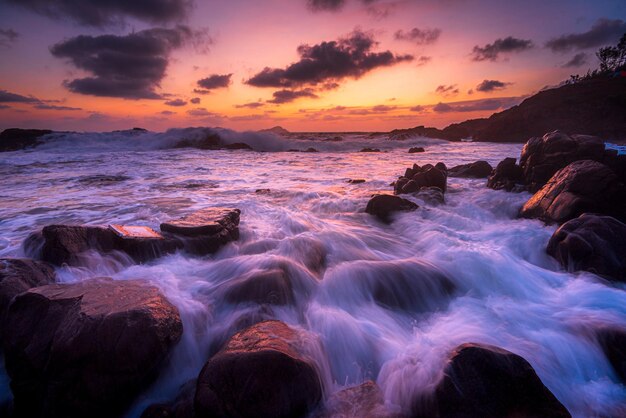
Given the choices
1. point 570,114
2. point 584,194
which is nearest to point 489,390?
point 584,194

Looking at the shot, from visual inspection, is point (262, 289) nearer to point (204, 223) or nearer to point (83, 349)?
point (83, 349)

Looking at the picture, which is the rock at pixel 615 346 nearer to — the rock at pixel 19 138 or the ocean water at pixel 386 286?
the ocean water at pixel 386 286

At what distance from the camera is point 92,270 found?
3945 mm

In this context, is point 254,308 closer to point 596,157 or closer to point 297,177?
point 596,157

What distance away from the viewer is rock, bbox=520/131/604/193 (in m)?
7.26

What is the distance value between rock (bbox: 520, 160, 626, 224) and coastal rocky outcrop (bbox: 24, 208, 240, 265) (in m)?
5.61

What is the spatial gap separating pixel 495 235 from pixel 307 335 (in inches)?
177

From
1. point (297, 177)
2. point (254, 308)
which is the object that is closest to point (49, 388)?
point (254, 308)

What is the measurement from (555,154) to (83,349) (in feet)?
31.5

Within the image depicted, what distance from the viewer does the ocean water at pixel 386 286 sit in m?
2.69

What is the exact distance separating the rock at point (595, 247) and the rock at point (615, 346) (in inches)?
46.9

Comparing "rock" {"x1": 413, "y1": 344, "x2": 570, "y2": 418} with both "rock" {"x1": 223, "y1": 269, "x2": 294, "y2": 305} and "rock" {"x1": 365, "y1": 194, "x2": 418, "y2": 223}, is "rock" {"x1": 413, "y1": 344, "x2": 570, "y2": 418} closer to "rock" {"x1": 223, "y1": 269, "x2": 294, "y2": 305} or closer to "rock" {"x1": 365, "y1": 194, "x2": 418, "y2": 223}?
"rock" {"x1": 223, "y1": 269, "x2": 294, "y2": 305}

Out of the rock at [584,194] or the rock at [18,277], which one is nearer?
the rock at [18,277]

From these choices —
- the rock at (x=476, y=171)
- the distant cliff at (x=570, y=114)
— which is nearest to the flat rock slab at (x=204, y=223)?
the rock at (x=476, y=171)
